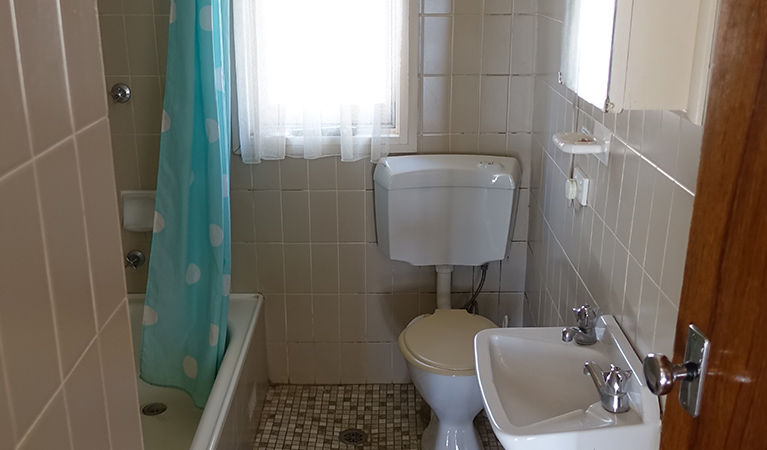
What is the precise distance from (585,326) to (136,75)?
5.71 feet

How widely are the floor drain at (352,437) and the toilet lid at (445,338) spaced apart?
1.50 ft

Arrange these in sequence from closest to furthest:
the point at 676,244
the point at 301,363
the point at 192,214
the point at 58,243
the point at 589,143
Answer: the point at 58,243 → the point at 676,244 → the point at 589,143 → the point at 192,214 → the point at 301,363

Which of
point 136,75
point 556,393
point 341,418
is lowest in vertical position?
point 341,418

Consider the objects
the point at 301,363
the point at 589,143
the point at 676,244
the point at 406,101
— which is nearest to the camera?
the point at 676,244

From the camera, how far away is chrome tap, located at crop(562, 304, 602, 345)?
1646mm

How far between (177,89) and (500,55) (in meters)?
1.11

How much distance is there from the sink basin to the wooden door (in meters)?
0.45

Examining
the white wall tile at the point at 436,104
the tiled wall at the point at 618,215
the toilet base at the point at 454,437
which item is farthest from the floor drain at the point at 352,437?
the white wall tile at the point at 436,104

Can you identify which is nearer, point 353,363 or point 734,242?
point 734,242

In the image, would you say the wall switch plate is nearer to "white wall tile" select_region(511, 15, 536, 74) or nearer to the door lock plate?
"white wall tile" select_region(511, 15, 536, 74)

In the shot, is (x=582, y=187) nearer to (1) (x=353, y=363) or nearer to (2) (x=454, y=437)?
(2) (x=454, y=437)

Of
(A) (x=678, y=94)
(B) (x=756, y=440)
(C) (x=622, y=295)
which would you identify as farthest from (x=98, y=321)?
(C) (x=622, y=295)

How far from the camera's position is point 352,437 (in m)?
2.63

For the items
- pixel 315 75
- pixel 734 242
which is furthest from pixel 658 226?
pixel 315 75
